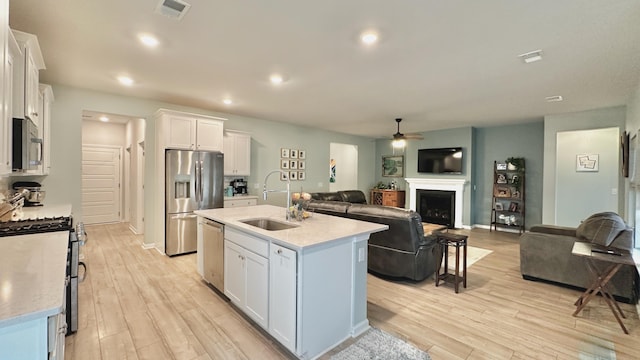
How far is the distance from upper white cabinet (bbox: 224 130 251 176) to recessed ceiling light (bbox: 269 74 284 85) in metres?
2.24

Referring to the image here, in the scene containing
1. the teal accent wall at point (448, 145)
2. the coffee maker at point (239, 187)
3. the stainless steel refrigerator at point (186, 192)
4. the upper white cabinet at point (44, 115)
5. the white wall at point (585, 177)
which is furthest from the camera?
the teal accent wall at point (448, 145)

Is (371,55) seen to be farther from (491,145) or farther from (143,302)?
(491,145)

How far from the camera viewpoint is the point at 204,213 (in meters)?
3.44

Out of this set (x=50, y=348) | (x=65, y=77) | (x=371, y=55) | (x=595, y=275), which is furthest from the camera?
(x=65, y=77)

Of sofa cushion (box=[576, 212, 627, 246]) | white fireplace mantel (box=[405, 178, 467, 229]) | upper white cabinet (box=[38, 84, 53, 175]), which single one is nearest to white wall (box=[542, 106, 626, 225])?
white fireplace mantel (box=[405, 178, 467, 229])

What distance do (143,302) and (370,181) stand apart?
7.64m

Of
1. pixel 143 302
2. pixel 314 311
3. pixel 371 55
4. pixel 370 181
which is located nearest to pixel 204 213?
pixel 143 302

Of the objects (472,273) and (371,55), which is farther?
(472,273)

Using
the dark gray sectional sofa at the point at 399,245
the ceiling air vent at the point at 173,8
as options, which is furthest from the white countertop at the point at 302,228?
the ceiling air vent at the point at 173,8

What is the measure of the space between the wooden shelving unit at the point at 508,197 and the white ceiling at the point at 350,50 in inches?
84.9

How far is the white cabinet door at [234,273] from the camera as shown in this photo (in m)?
2.70

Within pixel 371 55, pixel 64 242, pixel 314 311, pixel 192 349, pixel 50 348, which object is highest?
pixel 371 55

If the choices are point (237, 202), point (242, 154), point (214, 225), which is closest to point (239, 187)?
point (237, 202)

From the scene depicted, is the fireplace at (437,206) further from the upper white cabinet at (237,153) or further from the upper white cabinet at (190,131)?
the upper white cabinet at (190,131)
